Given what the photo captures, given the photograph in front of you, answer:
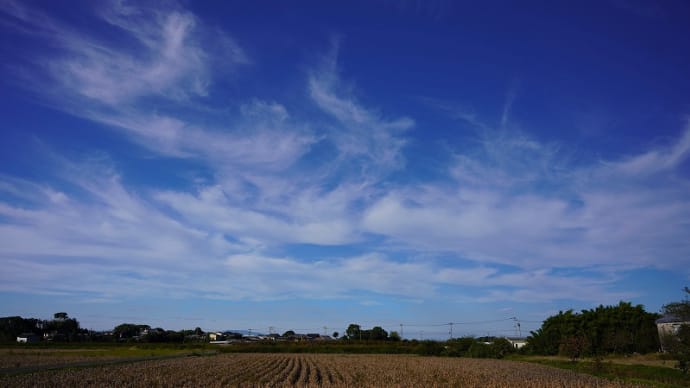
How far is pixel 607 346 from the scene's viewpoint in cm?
7419

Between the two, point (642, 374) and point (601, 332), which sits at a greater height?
point (601, 332)

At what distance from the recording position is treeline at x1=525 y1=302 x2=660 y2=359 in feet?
233

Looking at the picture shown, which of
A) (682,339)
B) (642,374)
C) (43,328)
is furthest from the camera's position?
(43,328)

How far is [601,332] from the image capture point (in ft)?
260

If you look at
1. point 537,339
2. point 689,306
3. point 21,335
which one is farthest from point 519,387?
point 21,335

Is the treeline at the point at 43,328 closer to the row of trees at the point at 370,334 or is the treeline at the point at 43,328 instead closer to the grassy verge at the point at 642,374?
the row of trees at the point at 370,334

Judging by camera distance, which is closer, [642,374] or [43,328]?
[642,374]

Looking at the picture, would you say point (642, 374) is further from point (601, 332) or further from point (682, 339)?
point (601, 332)

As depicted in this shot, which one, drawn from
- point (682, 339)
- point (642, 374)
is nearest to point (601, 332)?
point (642, 374)

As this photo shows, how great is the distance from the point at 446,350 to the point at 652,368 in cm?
6008

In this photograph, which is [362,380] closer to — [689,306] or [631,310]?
[689,306]

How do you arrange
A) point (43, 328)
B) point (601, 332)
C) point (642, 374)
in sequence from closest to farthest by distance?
1. point (642, 374)
2. point (601, 332)
3. point (43, 328)

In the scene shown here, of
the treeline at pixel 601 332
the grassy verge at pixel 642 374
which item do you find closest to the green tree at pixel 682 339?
the grassy verge at pixel 642 374

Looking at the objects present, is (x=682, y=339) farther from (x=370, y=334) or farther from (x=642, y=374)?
(x=370, y=334)
